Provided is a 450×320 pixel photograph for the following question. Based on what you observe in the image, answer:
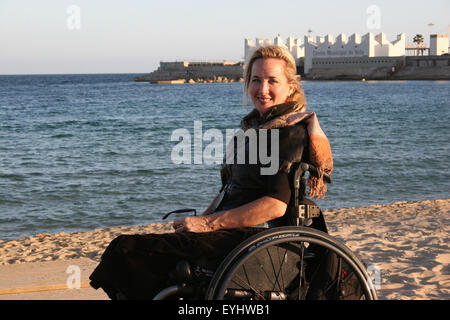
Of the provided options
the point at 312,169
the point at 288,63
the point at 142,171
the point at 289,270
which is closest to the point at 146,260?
the point at 289,270

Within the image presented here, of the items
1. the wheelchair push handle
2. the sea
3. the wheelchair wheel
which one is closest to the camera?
the wheelchair wheel

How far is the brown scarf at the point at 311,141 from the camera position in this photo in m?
2.49

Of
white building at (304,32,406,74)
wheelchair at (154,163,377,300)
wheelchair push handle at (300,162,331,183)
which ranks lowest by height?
wheelchair at (154,163,377,300)

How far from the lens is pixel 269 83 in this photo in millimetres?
2734

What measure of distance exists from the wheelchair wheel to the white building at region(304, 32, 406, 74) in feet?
319

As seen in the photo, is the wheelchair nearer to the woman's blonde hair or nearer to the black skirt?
the black skirt

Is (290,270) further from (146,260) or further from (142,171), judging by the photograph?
(142,171)

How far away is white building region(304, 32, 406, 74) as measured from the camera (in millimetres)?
95688

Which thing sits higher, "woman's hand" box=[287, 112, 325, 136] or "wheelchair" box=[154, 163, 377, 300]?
"woman's hand" box=[287, 112, 325, 136]

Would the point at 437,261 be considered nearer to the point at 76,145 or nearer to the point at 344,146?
the point at 344,146

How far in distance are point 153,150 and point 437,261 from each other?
14408mm

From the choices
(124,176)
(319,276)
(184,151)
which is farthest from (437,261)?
(184,151)

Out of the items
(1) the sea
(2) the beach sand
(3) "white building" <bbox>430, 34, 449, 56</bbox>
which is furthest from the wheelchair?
(3) "white building" <bbox>430, 34, 449, 56</bbox>

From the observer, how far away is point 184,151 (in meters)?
18.5
